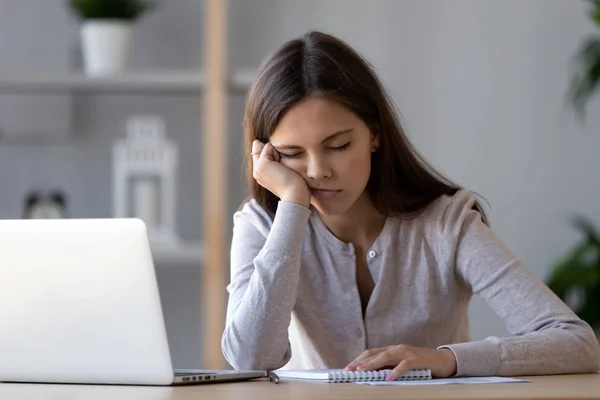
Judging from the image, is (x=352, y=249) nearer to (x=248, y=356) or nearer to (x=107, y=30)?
(x=248, y=356)

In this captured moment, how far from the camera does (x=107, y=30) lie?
9.73ft

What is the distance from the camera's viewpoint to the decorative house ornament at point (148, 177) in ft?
9.95

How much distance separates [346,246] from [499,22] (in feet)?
5.45

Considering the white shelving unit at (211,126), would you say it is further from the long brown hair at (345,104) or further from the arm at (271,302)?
the arm at (271,302)

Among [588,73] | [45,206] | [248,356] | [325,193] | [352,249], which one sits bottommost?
[45,206]

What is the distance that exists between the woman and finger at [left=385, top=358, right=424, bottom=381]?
0.28ft

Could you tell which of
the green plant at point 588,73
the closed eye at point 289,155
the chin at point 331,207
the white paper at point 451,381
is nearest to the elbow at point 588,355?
the white paper at point 451,381

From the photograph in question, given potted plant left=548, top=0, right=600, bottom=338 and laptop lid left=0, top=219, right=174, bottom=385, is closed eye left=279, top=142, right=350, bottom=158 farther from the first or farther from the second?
potted plant left=548, top=0, right=600, bottom=338

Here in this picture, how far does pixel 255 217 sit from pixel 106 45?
141 centimetres

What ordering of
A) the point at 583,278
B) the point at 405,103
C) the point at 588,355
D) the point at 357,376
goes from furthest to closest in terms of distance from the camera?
the point at 405,103, the point at 583,278, the point at 588,355, the point at 357,376

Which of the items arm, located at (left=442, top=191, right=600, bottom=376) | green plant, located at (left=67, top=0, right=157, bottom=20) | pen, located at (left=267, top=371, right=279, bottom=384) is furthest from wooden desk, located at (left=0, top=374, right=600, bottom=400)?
green plant, located at (left=67, top=0, right=157, bottom=20)

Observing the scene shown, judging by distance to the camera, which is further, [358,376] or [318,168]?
[318,168]

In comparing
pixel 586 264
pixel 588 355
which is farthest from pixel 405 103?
pixel 588 355

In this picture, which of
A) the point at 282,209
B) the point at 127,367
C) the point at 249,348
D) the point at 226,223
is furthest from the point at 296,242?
the point at 226,223
